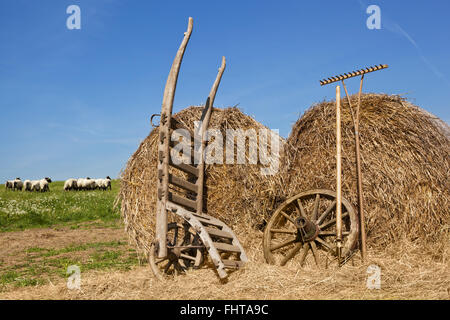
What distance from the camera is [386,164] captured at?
7.25 m

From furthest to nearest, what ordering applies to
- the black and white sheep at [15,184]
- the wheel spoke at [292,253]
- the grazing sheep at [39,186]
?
the black and white sheep at [15,184]
the grazing sheep at [39,186]
the wheel spoke at [292,253]

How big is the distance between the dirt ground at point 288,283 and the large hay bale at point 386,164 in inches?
18.6

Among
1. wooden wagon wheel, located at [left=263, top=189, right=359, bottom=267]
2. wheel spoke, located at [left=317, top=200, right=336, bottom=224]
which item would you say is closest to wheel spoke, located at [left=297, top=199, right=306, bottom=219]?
wooden wagon wheel, located at [left=263, top=189, right=359, bottom=267]

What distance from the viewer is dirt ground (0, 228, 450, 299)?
5590 mm

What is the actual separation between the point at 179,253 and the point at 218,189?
1.84 metres

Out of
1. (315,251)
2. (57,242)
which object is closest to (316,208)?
(315,251)

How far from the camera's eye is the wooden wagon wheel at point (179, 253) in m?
6.84

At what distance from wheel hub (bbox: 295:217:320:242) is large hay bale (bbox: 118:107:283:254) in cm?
111

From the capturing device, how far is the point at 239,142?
28.7 feet

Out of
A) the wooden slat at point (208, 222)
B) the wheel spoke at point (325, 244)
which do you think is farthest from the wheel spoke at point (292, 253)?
the wooden slat at point (208, 222)

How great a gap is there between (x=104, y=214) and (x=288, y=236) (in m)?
12.8

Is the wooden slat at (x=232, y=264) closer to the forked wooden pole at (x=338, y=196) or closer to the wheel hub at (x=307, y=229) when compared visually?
the wheel hub at (x=307, y=229)

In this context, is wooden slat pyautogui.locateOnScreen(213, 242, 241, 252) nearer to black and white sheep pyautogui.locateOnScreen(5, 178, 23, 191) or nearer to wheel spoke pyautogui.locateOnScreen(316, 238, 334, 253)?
wheel spoke pyautogui.locateOnScreen(316, 238, 334, 253)
